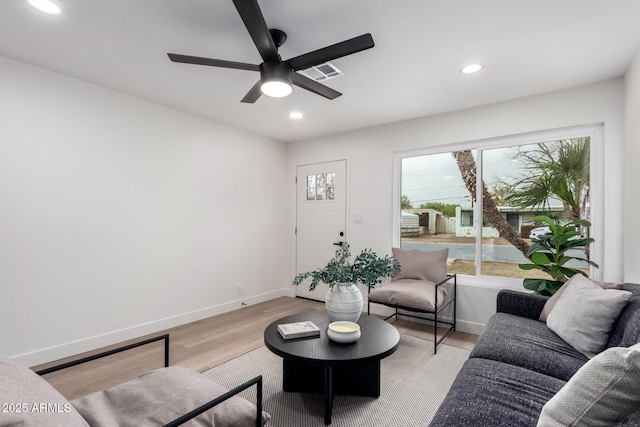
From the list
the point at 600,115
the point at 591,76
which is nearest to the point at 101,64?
the point at 591,76

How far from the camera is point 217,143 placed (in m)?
4.12

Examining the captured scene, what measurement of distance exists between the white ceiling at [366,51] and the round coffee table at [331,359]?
1.99 m

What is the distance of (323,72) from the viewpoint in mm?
2639

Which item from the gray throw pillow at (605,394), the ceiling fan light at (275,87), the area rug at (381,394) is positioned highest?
the ceiling fan light at (275,87)

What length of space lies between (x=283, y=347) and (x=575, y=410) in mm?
1417

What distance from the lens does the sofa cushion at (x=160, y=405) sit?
3.92ft

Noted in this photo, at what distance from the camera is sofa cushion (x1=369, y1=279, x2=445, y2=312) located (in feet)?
9.80

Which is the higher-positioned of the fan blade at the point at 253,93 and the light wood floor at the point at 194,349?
the fan blade at the point at 253,93

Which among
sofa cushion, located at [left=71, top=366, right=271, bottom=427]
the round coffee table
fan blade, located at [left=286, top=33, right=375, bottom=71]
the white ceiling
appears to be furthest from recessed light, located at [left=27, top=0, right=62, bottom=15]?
the round coffee table

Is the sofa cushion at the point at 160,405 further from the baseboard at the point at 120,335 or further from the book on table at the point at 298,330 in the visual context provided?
the baseboard at the point at 120,335

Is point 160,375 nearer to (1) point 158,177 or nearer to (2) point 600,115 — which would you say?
(1) point 158,177

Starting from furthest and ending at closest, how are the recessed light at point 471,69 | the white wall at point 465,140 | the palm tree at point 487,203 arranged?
1. the palm tree at point 487,203
2. the white wall at point 465,140
3. the recessed light at point 471,69

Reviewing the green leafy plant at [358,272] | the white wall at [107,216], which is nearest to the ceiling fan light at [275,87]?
the green leafy plant at [358,272]

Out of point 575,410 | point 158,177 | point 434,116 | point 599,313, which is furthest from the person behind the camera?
point 434,116
